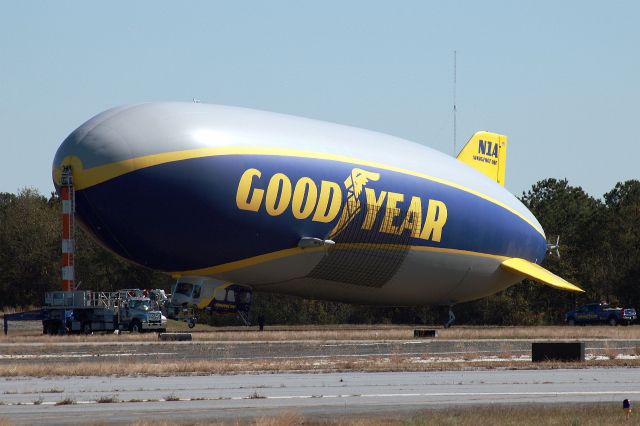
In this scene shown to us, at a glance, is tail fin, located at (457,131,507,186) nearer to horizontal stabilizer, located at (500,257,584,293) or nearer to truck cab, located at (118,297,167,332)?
horizontal stabilizer, located at (500,257,584,293)

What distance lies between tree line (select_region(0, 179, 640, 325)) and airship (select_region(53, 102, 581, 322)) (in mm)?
40511

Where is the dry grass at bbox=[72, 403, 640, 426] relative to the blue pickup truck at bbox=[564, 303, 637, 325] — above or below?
below

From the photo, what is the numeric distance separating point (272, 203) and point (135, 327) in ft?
60.6

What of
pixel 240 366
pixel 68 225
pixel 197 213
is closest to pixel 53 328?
pixel 68 225

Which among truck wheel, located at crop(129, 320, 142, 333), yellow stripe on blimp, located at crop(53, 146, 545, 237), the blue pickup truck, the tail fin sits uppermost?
the tail fin

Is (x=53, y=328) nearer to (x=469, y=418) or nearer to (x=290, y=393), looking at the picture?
(x=290, y=393)

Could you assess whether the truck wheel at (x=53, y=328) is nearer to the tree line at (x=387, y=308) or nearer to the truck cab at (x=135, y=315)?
the truck cab at (x=135, y=315)

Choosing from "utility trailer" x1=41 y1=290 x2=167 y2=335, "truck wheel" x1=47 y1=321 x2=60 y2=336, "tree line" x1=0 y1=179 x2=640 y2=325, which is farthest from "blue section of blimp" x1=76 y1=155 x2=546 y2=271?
"tree line" x1=0 y1=179 x2=640 y2=325

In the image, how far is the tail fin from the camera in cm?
8875

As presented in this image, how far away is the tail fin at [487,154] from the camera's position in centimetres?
8875

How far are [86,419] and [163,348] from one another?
30.6 m

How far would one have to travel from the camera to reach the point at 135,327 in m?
77.1

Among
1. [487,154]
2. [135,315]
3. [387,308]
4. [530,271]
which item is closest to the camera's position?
[135,315]

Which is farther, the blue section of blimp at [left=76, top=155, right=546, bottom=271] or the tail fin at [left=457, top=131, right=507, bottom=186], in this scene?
the tail fin at [left=457, top=131, right=507, bottom=186]
